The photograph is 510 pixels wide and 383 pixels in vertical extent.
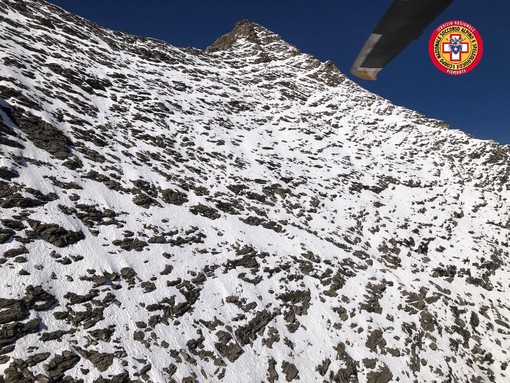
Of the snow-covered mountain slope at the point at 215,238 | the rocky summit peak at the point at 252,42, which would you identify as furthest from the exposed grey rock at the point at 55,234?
the rocky summit peak at the point at 252,42

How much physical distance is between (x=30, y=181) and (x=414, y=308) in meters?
22.1

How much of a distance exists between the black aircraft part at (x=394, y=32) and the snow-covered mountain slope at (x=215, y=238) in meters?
11.9

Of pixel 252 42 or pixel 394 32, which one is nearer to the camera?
pixel 394 32

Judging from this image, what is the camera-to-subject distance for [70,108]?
23047mm

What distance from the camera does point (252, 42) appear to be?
74125 mm

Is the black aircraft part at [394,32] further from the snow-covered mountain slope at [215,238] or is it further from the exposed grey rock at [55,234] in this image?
the exposed grey rock at [55,234]

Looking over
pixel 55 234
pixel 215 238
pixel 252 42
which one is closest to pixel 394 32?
pixel 55 234

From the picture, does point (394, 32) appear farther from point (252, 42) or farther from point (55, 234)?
point (252, 42)

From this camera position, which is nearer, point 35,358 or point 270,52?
point 35,358

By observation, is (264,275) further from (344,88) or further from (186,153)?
(344,88)

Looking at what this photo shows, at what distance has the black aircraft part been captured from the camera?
1547 millimetres

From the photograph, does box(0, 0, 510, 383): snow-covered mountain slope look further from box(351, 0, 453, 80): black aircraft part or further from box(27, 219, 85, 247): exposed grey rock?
box(351, 0, 453, 80): black aircraft part

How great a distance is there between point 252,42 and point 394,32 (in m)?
79.6

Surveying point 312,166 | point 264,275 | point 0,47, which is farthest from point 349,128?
point 0,47
